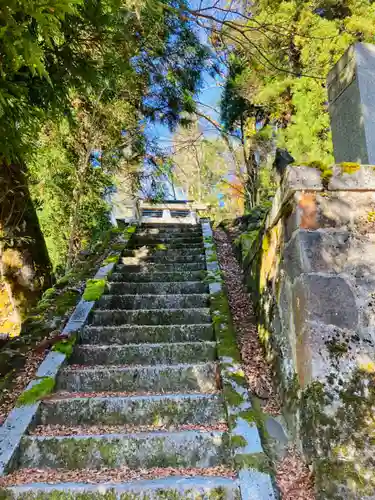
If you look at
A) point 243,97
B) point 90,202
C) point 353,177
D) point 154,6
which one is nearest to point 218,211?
point 243,97

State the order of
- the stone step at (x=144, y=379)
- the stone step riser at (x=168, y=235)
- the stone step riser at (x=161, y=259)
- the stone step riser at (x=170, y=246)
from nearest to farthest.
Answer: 1. the stone step at (x=144, y=379)
2. the stone step riser at (x=161, y=259)
3. the stone step riser at (x=170, y=246)
4. the stone step riser at (x=168, y=235)

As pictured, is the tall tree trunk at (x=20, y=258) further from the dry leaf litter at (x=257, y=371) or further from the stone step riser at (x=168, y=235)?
the dry leaf litter at (x=257, y=371)

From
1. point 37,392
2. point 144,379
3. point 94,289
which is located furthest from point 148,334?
point 94,289

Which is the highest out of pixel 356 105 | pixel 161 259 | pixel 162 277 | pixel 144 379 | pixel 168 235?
pixel 356 105

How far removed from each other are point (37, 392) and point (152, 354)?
927 mm

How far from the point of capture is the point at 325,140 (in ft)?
24.2

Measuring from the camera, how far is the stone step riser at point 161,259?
5484 millimetres

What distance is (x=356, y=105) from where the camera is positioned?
3.23m

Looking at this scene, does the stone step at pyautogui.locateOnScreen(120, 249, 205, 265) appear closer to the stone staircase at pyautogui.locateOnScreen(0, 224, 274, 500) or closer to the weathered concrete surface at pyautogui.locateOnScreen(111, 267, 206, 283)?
the weathered concrete surface at pyautogui.locateOnScreen(111, 267, 206, 283)

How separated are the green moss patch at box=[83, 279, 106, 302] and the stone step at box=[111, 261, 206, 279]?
1.64ft

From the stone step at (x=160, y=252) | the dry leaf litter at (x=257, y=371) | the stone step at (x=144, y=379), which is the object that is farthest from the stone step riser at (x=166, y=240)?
the stone step at (x=144, y=379)

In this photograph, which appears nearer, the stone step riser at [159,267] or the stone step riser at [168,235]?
the stone step riser at [159,267]

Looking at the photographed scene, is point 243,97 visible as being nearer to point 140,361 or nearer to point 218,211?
point 218,211

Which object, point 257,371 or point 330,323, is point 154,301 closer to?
point 257,371
